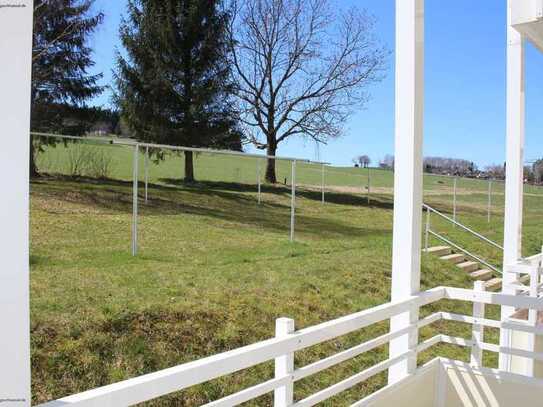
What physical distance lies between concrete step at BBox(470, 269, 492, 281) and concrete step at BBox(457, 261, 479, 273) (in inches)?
3.5

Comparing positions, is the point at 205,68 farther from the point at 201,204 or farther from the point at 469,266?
the point at 469,266

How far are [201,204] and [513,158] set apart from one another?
828 cm

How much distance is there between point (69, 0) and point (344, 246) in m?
7.97

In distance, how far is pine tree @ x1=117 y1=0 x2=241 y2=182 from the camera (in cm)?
1378

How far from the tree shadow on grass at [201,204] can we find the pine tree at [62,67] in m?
1.39

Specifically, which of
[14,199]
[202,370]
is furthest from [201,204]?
[14,199]

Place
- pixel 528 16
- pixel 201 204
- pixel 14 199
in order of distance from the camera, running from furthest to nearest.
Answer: pixel 201 204 → pixel 528 16 → pixel 14 199

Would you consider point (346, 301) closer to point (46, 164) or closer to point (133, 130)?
point (46, 164)

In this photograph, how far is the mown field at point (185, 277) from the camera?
12.2 feet

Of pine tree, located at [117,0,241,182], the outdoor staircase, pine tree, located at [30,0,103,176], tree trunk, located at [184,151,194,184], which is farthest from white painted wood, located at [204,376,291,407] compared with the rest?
pine tree, located at [117,0,241,182]

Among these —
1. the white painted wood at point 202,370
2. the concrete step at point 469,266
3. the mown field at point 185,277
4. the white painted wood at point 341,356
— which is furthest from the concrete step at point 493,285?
the white painted wood at point 202,370

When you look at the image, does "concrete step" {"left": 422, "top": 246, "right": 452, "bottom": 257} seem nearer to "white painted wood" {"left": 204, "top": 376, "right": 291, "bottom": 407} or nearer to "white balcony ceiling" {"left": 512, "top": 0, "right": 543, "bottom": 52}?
"white balcony ceiling" {"left": 512, "top": 0, "right": 543, "bottom": 52}

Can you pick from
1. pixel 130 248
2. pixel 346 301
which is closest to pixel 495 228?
pixel 346 301

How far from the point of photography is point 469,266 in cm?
882
